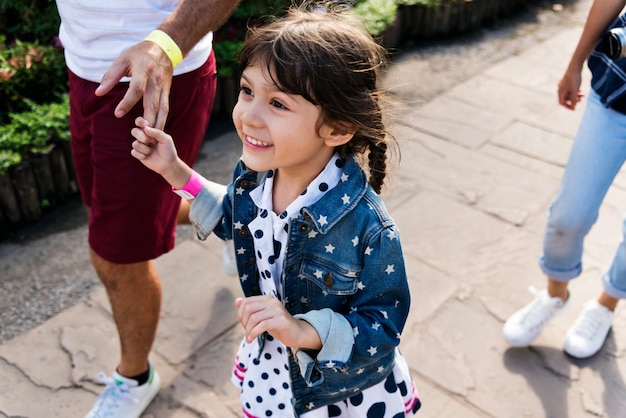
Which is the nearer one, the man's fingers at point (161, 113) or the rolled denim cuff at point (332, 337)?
the rolled denim cuff at point (332, 337)

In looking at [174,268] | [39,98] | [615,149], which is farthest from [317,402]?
[39,98]

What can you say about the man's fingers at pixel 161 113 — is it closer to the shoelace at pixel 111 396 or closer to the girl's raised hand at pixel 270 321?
the girl's raised hand at pixel 270 321

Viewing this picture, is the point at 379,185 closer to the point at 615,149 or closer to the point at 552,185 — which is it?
the point at 615,149

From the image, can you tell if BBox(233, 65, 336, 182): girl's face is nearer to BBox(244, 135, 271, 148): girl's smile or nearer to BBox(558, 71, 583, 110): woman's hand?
BBox(244, 135, 271, 148): girl's smile

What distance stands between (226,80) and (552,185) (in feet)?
7.17

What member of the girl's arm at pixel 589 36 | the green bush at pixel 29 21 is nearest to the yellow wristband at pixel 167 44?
the girl's arm at pixel 589 36

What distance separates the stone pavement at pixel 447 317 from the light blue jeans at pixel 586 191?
36 cm

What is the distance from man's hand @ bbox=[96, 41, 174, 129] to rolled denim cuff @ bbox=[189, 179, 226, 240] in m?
0.21

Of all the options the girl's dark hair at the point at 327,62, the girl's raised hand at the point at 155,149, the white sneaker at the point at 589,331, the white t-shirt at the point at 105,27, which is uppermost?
the girl's dark hair at the point at 327,62

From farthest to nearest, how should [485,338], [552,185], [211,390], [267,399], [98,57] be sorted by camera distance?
[552,185]
[485,338]
[211,390]
[98,57]
[267,399]

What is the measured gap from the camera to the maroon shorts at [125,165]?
202 centimetres

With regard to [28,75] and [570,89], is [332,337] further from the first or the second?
[28,75]

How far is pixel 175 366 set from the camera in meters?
2.63

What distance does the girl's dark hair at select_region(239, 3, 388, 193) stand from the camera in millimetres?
1419
